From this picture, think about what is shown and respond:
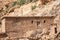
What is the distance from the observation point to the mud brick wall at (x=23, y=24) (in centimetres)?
2211

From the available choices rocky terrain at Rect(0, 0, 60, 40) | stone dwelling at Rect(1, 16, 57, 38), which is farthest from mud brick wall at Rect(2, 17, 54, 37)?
rocky terrain at Rect(0, 0, 60, 40)

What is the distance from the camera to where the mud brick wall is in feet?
72.5

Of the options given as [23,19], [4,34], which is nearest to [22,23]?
[23,19]

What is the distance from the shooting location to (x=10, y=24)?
2220 centimetres

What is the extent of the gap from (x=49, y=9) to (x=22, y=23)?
3.65 meters

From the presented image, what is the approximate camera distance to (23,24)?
890 inches

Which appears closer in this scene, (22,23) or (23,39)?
(23,39)

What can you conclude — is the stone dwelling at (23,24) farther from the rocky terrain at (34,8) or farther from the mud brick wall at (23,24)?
the rocky terrain at (34,8)

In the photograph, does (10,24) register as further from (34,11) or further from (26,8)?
(26,8)

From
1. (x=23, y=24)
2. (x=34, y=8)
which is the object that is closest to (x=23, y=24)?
(x=23, y=24)

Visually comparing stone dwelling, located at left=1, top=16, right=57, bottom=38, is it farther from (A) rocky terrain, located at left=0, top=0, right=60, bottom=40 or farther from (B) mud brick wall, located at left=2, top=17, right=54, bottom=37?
(A) rocky terrain, located at left=0, top=0, right=60, bottom=40

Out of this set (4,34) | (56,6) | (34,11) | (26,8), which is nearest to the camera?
(4,34)

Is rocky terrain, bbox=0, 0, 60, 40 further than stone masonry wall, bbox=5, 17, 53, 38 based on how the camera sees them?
Yes

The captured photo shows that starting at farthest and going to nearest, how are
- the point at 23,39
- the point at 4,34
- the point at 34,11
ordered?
the point at 34,11 < the point at 4,34 < the point at 23,39
